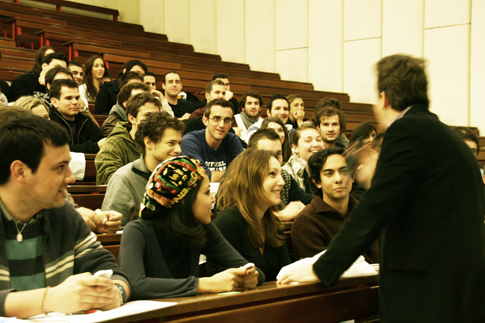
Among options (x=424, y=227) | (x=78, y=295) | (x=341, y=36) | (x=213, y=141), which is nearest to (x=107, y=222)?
(x=78, y=295)

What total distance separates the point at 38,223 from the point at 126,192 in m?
1.05

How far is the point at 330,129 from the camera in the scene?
417 centimetres

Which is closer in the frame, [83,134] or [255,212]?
[255,212]

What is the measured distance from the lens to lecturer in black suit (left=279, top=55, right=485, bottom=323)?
139 centimetres

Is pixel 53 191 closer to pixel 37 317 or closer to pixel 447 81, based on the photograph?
pixel 37 317

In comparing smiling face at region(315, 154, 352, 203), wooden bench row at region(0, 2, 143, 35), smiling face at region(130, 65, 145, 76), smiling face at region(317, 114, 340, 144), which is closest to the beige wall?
wooden bench row at region(0, 2, 143, 35)

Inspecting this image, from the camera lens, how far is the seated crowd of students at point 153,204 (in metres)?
1.30

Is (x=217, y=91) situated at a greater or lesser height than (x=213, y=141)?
greater

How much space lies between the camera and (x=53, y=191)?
4.33 feet

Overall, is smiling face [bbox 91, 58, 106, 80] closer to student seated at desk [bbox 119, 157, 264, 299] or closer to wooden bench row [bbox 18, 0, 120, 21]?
student seated at desk [bbox 119, 157, 264, 299]

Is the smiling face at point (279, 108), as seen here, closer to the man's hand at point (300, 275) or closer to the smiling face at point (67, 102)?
the smiling face at point (67, 102)

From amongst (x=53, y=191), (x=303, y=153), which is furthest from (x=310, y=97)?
(x=53, y=191)

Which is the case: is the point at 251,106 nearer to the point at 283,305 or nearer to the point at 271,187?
the point at 271,187

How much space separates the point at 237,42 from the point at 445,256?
8.31 metres
